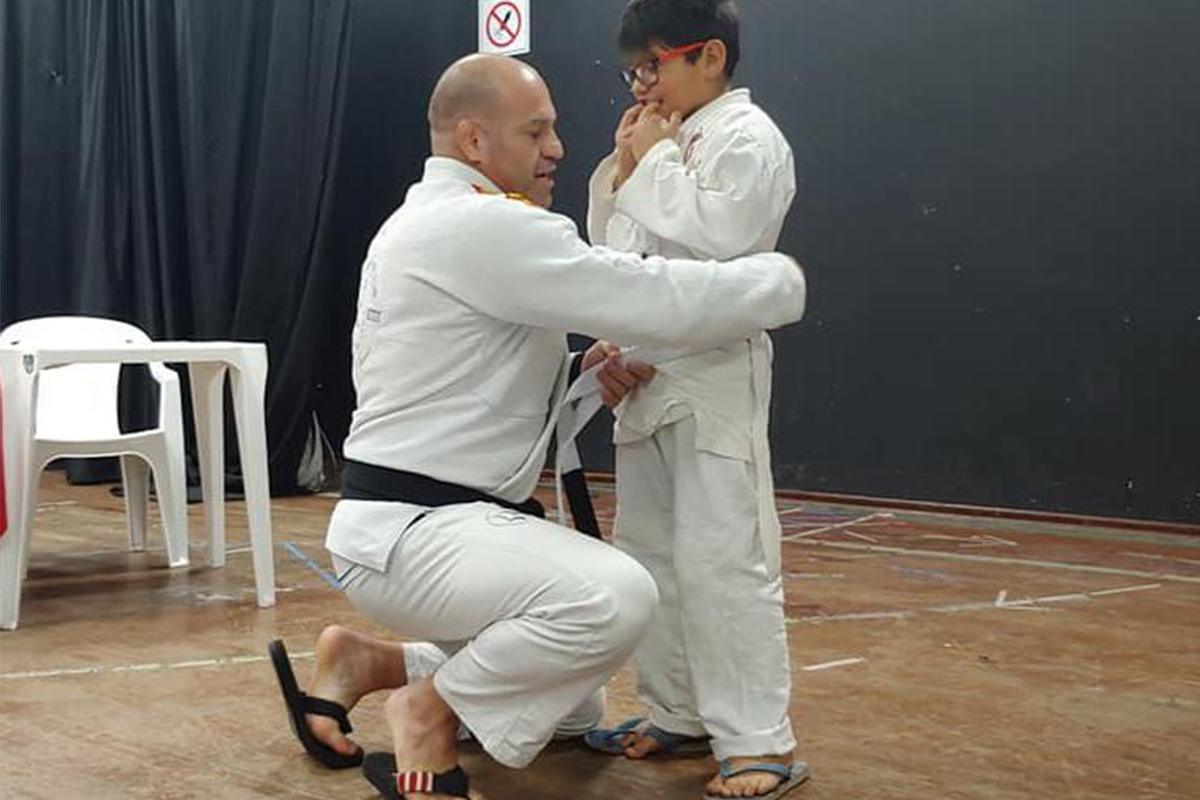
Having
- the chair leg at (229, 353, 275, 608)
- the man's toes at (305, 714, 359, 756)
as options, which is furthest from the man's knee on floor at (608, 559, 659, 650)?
the chair leg at (229, 353, 275, 608)

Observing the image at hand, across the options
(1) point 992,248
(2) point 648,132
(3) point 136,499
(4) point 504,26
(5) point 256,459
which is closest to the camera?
(2) point 648,132

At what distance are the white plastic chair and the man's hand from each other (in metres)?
1.77

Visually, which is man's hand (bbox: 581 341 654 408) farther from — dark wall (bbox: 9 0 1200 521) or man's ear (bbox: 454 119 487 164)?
dark wall (bbox: 9 0 1200 521)

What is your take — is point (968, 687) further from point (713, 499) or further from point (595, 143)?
point (595, 143)

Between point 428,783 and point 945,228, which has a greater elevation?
point 945,228

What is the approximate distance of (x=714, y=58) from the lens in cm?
192

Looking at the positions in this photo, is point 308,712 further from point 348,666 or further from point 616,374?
point 616,374

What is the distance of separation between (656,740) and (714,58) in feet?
3.11

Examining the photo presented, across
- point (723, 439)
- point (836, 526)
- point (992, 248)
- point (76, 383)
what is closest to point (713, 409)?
point (723, 439)

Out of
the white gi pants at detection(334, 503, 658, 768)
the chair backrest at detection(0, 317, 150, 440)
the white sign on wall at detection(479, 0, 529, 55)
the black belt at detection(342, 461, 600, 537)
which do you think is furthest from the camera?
the white sign on wall at detection(479, 0, 529, 55)

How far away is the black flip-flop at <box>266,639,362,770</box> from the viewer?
193 cm

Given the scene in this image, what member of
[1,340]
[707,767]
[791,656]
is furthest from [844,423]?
[707,767]

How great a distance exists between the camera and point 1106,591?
133 inches

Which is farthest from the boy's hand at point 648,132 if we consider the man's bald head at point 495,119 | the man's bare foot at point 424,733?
the man's bare foot at point 424,733
